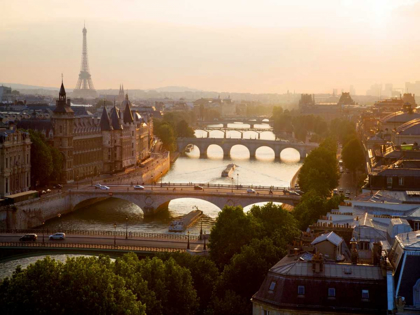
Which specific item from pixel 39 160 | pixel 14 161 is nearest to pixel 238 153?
pixel 39 160

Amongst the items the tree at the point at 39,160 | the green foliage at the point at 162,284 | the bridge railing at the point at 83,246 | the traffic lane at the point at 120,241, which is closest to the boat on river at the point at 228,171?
the tree at the point at 39,160

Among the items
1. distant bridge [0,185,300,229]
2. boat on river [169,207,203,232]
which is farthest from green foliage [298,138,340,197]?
boat on river [169,207,203,232]

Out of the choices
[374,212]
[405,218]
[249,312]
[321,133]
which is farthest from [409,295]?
[321,133]

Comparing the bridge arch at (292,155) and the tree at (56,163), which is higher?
the tree at (56,163)

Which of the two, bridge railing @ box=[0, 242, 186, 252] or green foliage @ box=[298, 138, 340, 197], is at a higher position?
green foliage @ box=[298, 138, 340, 197]

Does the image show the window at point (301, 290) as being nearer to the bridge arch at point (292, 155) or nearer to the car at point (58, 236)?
the car at point (58, 236)

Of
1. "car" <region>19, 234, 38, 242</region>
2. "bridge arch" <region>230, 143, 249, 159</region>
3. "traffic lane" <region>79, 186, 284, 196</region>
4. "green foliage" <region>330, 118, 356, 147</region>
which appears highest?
"green foliage" <region>330, 118, 356, 147</region>

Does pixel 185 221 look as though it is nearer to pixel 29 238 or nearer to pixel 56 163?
pixel 29 238

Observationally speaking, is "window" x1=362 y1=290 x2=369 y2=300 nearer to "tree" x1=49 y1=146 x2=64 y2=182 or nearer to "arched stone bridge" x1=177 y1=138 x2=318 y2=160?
"tree" x1=49 y1=146 x2=64 y2=182
